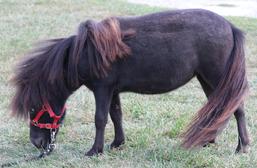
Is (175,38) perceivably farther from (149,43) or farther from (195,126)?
(195,126)

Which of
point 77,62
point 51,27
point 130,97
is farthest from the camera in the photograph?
point 51,27

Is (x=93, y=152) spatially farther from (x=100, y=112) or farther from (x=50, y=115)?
(x=50, y=115)

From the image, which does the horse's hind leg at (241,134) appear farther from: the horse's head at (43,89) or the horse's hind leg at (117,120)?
the horse's head at (43,89)

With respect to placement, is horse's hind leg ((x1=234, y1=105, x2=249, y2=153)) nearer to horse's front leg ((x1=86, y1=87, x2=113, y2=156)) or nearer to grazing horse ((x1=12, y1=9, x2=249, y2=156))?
grazing horse ((x1=12, y1=9, x2=249, y2=156))

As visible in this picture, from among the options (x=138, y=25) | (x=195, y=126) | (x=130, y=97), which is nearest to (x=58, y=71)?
(x=138, y=25)

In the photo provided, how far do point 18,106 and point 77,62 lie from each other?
2.08ft

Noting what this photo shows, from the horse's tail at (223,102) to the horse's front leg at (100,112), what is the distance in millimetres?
710

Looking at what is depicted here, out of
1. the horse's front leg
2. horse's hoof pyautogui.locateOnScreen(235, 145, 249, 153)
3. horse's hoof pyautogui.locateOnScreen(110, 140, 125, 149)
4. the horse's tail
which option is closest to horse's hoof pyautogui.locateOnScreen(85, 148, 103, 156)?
the horse's front leg

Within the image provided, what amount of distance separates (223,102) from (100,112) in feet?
3.45

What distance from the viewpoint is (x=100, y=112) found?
192 inches

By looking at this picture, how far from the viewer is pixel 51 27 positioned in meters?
12.5

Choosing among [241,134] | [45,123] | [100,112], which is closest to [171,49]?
[100,112]

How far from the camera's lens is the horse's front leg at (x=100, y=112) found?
15.9 feet

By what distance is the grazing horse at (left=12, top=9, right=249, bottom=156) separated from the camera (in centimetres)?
477
